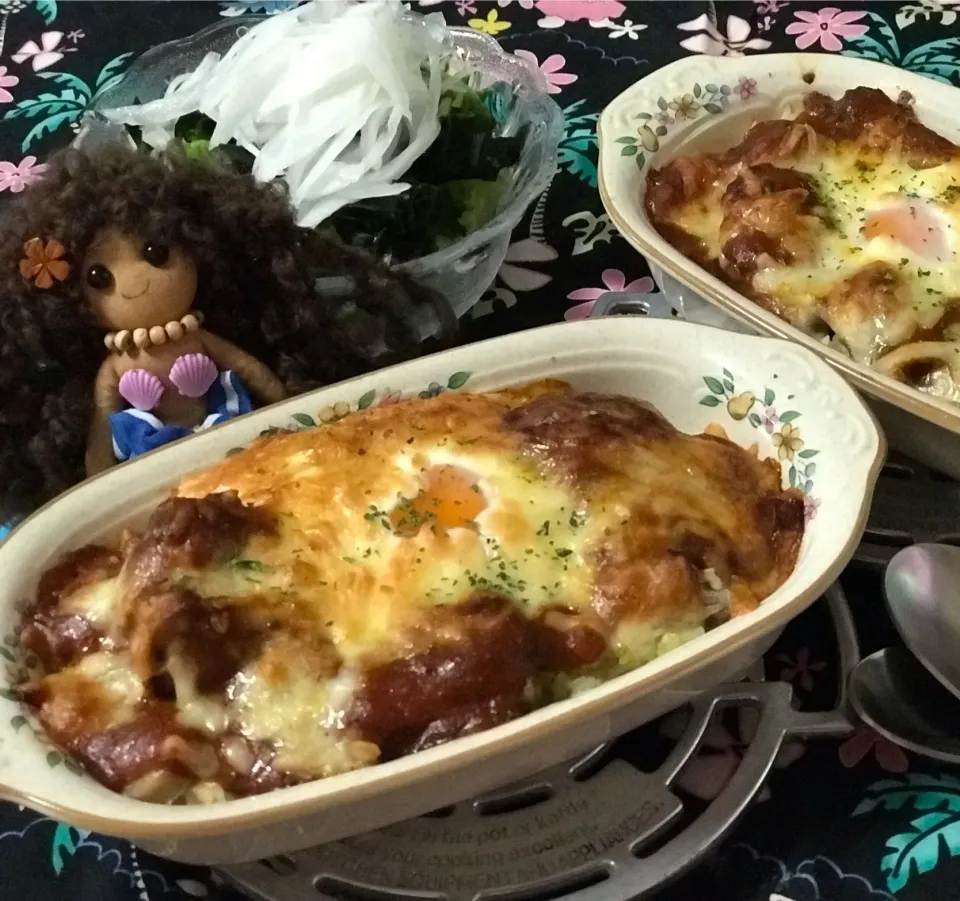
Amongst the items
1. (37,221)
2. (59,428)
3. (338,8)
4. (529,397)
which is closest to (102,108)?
(338,8)

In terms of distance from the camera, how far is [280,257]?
1.34 m

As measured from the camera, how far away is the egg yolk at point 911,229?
1424mm

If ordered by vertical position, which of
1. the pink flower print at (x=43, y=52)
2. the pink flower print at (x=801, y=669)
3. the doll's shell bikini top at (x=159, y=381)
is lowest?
the pink flower print at (x=801, y=669)

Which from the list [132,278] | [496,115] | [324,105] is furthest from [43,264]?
[496,115]

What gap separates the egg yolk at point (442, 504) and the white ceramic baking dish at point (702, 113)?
1.50 ft

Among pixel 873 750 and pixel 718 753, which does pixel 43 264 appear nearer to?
pixel 718 753

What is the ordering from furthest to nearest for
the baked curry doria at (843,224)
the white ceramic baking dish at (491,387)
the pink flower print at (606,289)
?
the pink flower print at (606,289) → the baked curry doria at (843,224) → the white ceramic baking dish at (491,387)

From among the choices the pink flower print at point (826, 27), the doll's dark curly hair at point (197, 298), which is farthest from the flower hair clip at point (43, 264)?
the pink flower print at point (826, 27)

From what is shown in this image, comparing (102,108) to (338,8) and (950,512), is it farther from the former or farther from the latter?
(950,512)

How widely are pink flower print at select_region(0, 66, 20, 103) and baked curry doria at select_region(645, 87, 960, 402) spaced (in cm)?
131

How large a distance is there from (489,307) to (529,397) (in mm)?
397

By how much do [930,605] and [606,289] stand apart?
0.70 meters

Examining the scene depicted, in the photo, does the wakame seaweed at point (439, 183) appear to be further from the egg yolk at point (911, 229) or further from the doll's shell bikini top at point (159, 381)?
the egg yolk at point (911, 229)

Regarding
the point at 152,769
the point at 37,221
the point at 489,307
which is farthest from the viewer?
the point at 489,307
